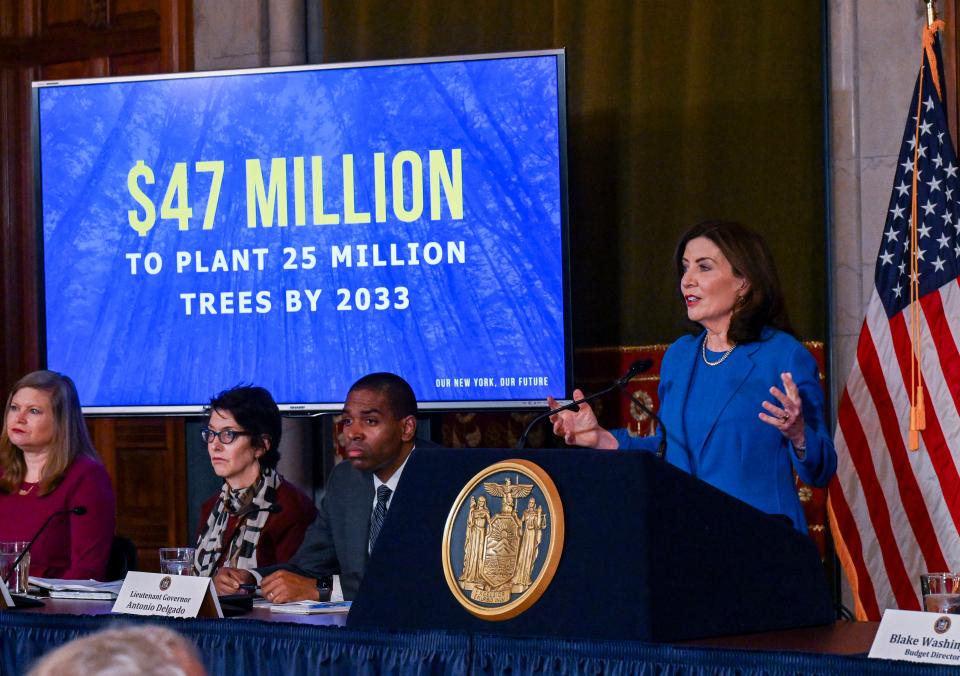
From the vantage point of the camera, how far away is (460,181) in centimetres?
462

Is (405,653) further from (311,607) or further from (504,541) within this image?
(311,607)

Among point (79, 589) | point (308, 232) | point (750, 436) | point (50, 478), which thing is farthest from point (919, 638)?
point (308, 232)

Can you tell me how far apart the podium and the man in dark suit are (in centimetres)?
135

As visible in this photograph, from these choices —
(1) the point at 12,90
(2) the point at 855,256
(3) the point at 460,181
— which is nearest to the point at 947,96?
(2) the point at 855,256

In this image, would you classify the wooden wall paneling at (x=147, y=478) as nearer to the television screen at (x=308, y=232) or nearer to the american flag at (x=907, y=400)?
the television screen at (x=308, y=232)

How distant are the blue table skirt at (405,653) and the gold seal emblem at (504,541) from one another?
0.06 meters

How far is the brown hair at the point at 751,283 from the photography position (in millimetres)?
3086

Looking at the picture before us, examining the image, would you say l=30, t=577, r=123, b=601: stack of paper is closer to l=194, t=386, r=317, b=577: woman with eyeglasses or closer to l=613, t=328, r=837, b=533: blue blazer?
l=194, t=386, r=317, b=577: woman with eyeglasses

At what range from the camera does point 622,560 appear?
1.93 meters

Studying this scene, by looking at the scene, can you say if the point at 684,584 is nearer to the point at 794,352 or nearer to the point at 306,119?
the point at 794,352

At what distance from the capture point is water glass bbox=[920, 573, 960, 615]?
2.02 meters

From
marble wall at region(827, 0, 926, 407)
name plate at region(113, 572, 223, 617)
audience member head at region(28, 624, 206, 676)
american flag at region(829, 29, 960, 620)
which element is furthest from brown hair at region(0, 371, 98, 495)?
audience member head at region(28, 624, 206, 676)

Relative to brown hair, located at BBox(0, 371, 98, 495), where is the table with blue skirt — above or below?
below

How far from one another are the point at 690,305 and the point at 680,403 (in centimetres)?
23
